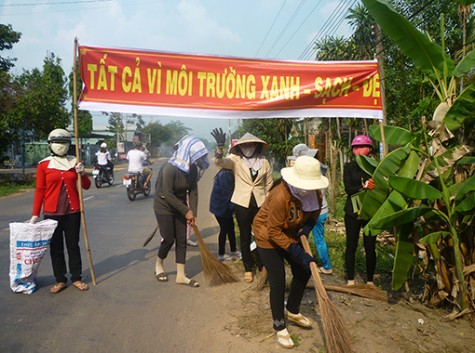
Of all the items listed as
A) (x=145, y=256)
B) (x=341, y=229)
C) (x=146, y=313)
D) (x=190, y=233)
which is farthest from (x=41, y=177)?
(x=341, y=229)

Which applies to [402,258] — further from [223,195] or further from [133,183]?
[133,183]

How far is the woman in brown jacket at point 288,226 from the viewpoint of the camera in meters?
3.23

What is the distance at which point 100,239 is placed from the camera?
281 inches

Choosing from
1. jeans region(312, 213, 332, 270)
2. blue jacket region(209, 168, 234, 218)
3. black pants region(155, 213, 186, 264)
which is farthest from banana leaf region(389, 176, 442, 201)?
blue jacket region(209, 168, 234, 218)

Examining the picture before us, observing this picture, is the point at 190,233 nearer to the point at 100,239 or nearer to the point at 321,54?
the point at 100,239

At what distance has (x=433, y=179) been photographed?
3.78 m

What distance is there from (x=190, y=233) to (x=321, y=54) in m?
7.25

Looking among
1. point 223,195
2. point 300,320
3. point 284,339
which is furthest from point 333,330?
point 223,195

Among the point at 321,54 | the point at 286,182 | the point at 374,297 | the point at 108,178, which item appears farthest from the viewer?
the point at 108,178

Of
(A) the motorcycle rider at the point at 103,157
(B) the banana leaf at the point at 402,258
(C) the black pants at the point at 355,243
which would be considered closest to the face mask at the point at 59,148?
(C) the black pants at the point at 355,243

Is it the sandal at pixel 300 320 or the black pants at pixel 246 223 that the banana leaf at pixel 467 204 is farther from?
the black pants at pixel 246 223

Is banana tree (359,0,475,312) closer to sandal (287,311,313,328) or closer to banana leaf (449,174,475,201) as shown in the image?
banana leaf (449,174,475,201)

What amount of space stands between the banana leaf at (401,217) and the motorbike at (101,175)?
14.0 m

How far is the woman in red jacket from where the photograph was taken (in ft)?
14.6
